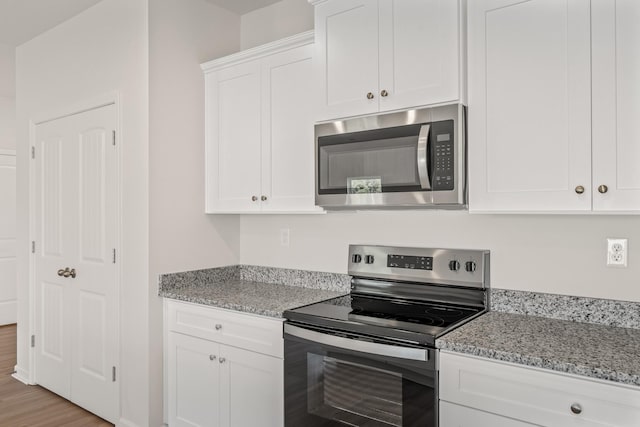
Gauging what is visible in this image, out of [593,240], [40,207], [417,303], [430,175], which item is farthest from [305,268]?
[40,207]

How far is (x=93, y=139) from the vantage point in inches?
123

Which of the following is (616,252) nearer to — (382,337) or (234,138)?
(382,337)

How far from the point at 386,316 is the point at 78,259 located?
2.21 metres

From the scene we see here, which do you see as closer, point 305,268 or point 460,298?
point 460,298

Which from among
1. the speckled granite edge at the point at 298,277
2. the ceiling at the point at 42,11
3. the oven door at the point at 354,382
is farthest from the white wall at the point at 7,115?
the oven door at the point at 354,382

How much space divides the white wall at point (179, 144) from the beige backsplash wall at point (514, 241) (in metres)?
0.65

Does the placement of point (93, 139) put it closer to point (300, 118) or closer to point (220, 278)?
point (220, 278)

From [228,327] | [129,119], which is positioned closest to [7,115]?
[129,119]

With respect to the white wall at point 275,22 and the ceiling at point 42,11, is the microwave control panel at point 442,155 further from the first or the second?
the ceiling at point 42,11

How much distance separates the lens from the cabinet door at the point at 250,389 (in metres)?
2.25

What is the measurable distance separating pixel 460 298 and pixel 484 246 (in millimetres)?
265

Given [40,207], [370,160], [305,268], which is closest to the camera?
[370,160]

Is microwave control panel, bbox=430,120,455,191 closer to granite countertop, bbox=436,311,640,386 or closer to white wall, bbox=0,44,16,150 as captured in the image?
granite countertop, bbox=436,311,640,386

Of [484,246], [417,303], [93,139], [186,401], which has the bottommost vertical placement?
[186,401]
